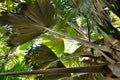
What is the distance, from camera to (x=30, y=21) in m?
2.68

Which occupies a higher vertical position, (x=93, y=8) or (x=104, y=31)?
(x=93, y=8)

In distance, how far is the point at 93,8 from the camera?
2055 mm

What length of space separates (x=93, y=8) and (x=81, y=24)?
1189 mm

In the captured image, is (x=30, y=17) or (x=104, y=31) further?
(x=30, y=17)

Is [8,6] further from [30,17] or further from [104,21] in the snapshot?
[104,21]

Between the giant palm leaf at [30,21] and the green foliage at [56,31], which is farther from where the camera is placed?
the giant palm leaf at [30,21]

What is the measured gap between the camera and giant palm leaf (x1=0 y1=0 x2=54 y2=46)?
2.66 metres

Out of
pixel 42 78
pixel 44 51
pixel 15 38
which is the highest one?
pixel 15 38

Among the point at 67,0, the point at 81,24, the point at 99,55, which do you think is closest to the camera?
the point at 67,0

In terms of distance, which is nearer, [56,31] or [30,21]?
[56,31]

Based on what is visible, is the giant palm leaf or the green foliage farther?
the giant palm leaf

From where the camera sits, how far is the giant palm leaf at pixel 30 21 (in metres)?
2.66

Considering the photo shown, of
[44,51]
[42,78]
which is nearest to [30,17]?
[44,51]

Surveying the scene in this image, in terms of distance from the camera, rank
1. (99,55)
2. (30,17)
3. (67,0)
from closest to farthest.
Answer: (67,0)
(99,55)
(30,17)
